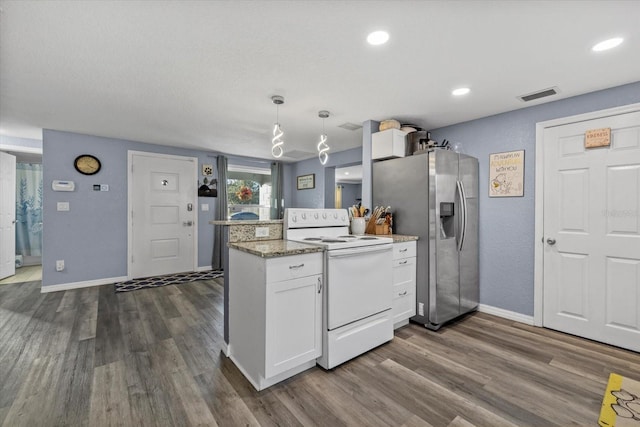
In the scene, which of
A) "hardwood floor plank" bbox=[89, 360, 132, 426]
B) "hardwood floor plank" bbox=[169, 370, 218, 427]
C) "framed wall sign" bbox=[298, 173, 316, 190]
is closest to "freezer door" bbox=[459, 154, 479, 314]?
"hardwood floor plank" bbox=[169, 370, 218, 427]

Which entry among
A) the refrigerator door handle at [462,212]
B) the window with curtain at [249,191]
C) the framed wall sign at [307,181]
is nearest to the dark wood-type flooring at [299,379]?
the refrigerator door handle at [462,212]

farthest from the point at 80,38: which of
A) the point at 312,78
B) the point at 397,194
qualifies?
the point at 397,194

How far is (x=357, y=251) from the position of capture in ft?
7.22

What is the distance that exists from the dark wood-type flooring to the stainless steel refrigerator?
31cm

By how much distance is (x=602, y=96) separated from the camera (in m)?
2.52

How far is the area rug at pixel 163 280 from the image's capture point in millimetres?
4234

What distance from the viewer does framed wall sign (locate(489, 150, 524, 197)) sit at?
2.99m

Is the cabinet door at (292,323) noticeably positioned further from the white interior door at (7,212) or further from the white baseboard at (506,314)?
the white interior door at (7,212)

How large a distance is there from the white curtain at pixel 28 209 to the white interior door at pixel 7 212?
3.45 feet

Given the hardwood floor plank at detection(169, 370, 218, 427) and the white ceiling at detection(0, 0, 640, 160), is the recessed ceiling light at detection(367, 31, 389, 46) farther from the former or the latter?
the hardwood floor plank at detection(169, 370, 218, 427)

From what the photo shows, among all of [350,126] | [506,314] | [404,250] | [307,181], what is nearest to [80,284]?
[307,181]

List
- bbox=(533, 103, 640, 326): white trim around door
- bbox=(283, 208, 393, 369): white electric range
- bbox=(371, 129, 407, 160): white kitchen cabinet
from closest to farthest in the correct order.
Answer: bbox=(283, 208, 393, 369): white electric range, bbox=(533, 103, 640, 326): white trim around door, bbox=(371, 129, 407, 160): white kitchen cabinet

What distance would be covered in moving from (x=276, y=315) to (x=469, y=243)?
2.38m

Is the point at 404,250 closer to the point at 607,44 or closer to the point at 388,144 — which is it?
the point at 388,144
